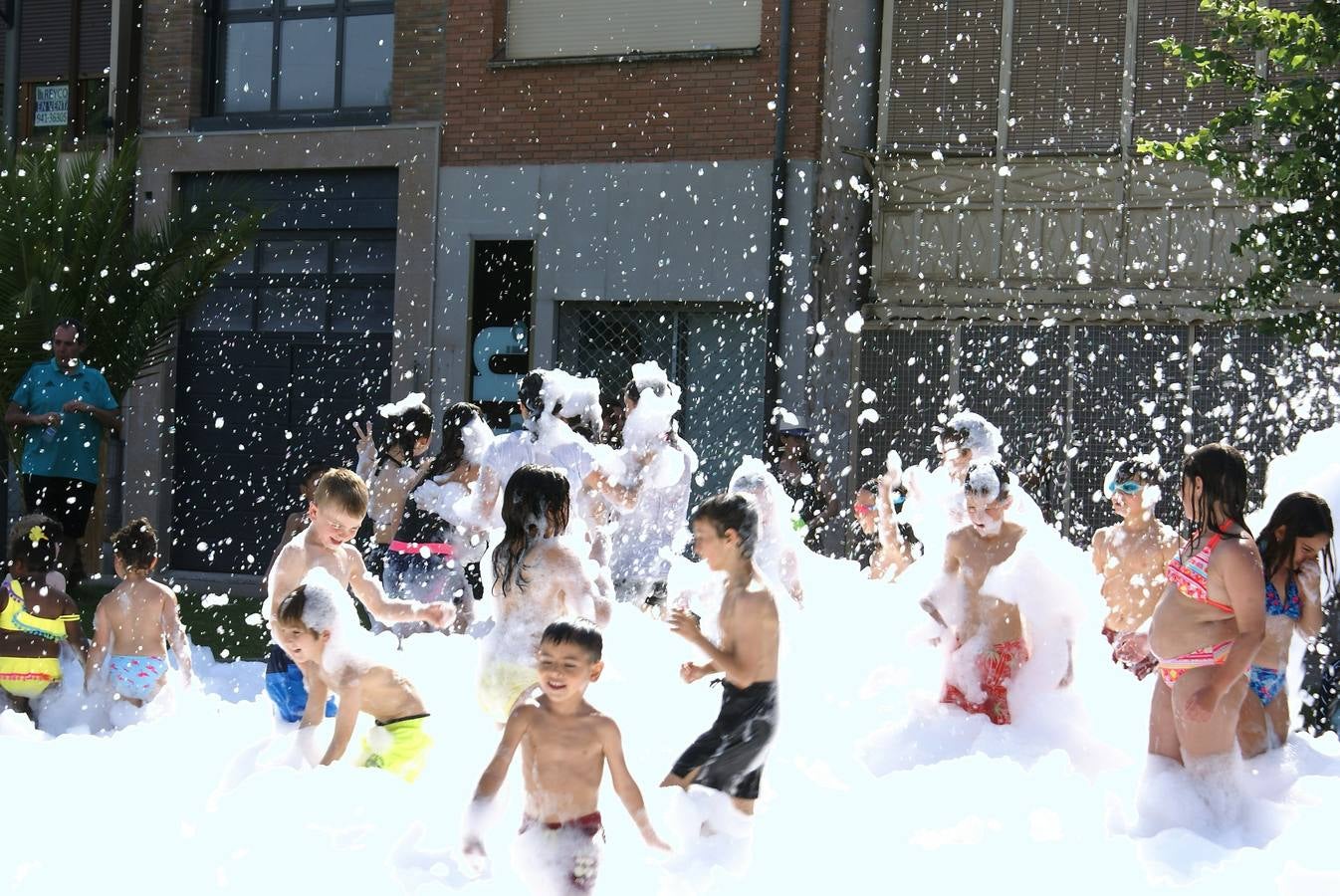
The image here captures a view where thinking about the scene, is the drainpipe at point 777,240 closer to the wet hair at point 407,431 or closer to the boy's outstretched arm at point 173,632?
the wet hair at point 407,431

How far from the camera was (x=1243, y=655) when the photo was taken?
18.1 feet

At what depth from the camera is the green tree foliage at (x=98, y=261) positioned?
1464 centimetres

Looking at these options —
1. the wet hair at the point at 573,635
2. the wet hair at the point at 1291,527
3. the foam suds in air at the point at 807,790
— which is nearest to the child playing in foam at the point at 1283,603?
the wet hair at the point at 1291,527

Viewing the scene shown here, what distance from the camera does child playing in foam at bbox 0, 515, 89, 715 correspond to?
788cm

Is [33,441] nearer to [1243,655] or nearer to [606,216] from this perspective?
[606,216]

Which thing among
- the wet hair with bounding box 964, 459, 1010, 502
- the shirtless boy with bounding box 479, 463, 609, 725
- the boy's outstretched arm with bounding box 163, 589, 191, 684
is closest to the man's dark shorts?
the boy's outstretched arm with bounding box 163, 589, 191, 684

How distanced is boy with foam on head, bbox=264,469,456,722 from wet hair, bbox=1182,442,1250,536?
8.87ft

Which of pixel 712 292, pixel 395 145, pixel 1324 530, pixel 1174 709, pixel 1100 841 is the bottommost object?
pixel 1100 841

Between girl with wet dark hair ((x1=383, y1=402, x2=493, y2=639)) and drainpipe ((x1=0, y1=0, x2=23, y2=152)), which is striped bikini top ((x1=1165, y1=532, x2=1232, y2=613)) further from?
drainpipe ((x1=0, y1=0, x2=23, y2=152))

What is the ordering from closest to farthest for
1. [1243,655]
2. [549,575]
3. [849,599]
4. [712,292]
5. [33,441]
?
[1243,655]
[549,575]
[849,599]
[33,441]
[712,292]

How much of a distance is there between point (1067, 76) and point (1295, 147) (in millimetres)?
6012

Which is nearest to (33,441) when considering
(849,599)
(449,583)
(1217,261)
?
(449,583)

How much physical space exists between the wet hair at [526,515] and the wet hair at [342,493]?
831 mm

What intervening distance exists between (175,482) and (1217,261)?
34.3 ft
